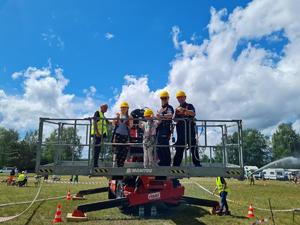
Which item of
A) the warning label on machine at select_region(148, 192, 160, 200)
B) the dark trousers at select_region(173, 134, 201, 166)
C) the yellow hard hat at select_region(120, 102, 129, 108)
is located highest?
the yellow hard hat at select_region(120, 102, 129, 108)

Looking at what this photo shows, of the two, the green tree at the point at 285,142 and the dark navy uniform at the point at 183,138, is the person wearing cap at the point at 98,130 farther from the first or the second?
the green tree at the point at 285,142

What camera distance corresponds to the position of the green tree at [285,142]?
354ft

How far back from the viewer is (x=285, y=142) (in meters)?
109

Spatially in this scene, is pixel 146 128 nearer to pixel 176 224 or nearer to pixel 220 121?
pixel 220 121

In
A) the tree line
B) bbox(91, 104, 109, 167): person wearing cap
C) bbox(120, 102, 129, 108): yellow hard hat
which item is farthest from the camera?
the tree line

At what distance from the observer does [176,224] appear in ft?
33.5

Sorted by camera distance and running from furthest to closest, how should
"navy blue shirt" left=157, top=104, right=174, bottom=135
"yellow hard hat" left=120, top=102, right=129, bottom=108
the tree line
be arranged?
the tree line
"yellow hard hat" left=120, top=102, right=129, bottom=108
"navy blue shirt" left=157, top=104, right=174, bottom=135

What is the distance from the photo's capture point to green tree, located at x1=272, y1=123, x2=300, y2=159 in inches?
4250

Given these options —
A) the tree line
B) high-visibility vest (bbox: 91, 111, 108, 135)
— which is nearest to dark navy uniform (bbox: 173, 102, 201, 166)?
high-visibility vest (bbox: 91, 111, 108, 135)

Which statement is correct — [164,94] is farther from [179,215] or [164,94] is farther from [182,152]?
[179,215]

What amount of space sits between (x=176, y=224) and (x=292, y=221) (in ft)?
14.4

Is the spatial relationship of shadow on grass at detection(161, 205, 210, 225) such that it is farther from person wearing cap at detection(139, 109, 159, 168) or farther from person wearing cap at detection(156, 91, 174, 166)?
person wearing cap at detection(139, 109, 159, 168)

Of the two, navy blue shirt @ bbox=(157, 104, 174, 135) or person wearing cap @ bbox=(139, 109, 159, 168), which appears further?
navy blue shirt @ bbox=(157, 104, 174, 135)

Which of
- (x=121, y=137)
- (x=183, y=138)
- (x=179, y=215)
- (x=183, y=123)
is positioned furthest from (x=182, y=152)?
(x=179, y=215)
